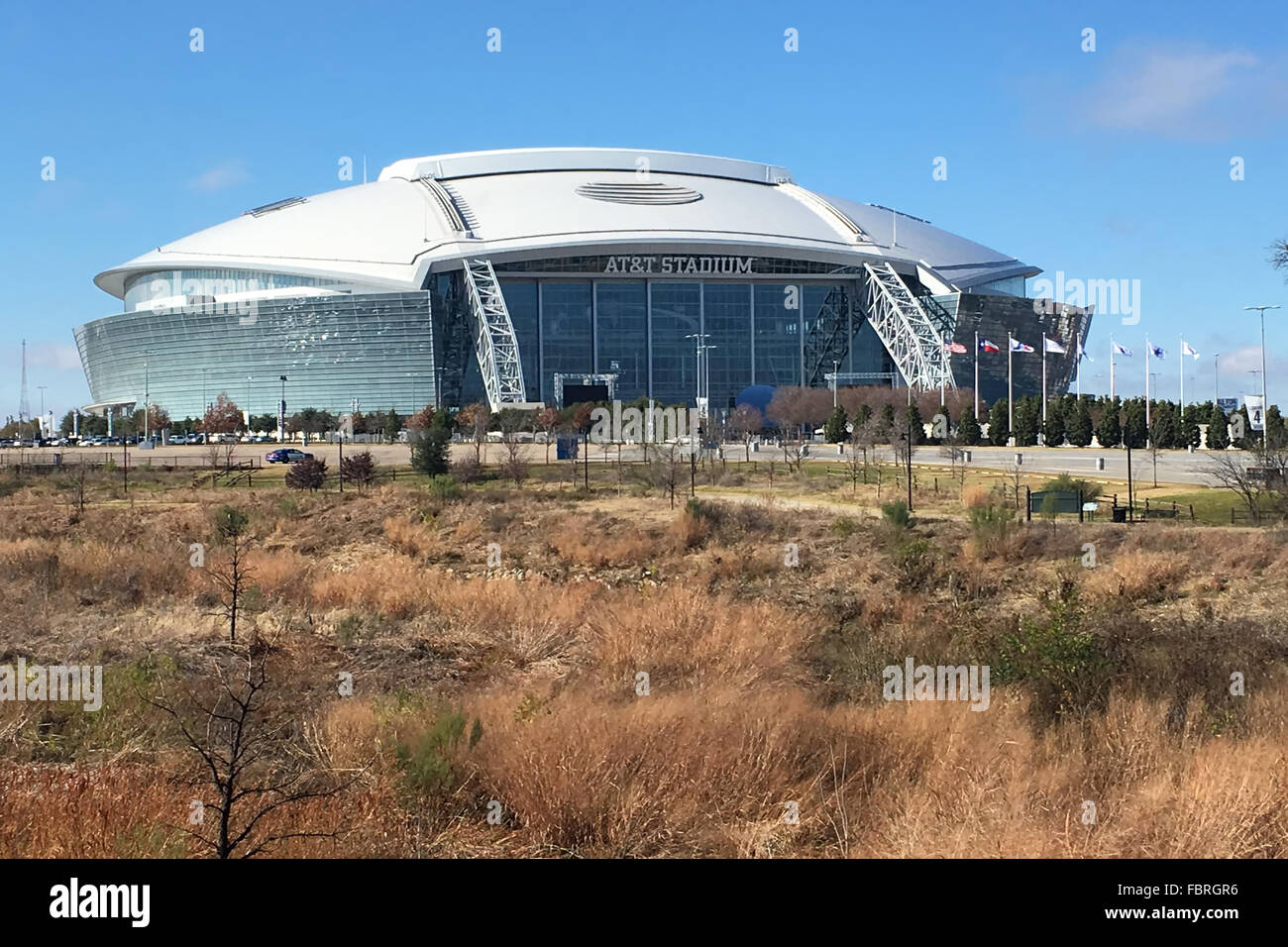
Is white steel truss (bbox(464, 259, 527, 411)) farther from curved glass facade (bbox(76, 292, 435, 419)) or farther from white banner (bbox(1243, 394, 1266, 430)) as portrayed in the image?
white banner (bbox(1243, 394, 1266, 430))

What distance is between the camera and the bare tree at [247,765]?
255 inches

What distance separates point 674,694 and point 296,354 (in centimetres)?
8785

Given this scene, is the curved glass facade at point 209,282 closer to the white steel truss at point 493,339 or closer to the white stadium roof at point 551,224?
the white stadium roof at point 551,224

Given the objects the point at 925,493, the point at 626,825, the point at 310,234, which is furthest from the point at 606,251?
the point at 626,825

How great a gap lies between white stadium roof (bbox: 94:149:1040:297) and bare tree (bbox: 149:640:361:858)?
271ft

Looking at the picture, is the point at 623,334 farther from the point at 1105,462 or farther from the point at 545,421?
the point at 1105,462

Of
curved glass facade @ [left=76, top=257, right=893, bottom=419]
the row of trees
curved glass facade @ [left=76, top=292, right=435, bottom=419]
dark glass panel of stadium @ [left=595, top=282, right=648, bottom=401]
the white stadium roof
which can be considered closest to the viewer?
the row of trees

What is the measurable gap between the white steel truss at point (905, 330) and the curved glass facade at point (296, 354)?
39.5 m

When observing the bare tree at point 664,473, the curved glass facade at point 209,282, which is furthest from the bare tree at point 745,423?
the curved glass facade at point 209,282

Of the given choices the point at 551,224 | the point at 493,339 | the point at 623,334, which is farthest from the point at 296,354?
the point at 623,334

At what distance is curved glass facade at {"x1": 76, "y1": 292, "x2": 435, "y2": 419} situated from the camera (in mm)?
90312

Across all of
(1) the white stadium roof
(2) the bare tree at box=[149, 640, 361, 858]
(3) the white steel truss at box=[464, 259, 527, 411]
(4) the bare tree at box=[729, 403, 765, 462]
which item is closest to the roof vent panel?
(1) the white stadium roof
